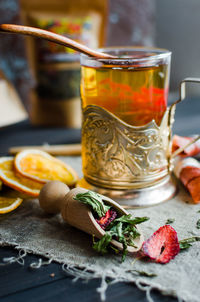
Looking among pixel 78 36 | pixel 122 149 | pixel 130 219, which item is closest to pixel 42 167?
pixel 122 149

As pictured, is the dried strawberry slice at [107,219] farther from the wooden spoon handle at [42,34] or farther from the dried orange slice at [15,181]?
the wooden spoon handle at [42,34]

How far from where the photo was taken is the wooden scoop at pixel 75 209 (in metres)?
0.70

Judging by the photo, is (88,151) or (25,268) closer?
(25,268)

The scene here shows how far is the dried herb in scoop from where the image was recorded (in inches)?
26.9

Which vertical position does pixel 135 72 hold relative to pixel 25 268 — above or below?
above

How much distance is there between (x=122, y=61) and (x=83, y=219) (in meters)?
0.36

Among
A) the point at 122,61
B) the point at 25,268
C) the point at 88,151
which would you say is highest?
the point at 122,61

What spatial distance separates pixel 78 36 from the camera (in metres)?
1.49

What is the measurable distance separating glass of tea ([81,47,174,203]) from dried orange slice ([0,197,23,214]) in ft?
0.68

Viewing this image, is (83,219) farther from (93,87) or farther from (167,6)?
(167,6)

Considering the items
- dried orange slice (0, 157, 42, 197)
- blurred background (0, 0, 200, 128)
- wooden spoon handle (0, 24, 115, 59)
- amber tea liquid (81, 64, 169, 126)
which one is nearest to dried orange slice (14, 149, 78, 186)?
dried orange slice (0, 157, 42, 197)

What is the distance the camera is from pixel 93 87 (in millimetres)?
868

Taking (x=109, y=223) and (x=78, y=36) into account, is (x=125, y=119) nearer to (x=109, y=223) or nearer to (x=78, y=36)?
(x=109, y=223)

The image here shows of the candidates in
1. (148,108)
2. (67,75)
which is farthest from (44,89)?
(148,108)
